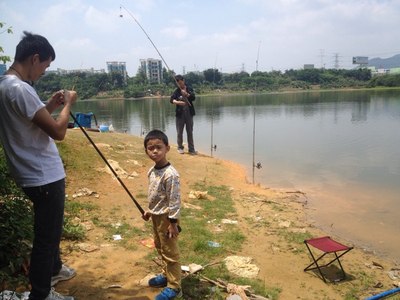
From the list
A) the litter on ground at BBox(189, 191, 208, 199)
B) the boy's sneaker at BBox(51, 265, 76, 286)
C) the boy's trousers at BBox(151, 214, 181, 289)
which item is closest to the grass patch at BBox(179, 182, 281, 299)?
the litter on ground at BBox(189, 191, 208, 199)

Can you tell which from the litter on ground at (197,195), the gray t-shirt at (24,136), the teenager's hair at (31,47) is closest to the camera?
the gray t-shirt at (24,136)

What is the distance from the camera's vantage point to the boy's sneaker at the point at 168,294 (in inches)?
123

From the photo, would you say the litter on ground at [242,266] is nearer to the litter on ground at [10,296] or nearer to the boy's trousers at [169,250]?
the boy's trousers at [169,250]

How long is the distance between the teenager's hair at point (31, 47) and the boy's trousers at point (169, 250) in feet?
5.28

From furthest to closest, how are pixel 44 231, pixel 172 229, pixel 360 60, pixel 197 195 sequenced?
pixel 360 60 < pixel 197 195 < pixel 172 229 < pixel 44 231

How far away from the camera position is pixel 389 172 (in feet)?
34.8

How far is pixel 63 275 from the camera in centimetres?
344

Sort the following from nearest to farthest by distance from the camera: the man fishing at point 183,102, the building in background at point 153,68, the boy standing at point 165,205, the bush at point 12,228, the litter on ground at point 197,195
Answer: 1. the bush at point 12,228
2. the boy standing at point 165,205
3. the litter on ground at point 197,195
4. the man fishing at point 183,102
5. the building in background at point 153,68

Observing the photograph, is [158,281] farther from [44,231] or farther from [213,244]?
[213,244]

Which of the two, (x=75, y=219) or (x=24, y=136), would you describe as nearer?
(x=24, y=136)

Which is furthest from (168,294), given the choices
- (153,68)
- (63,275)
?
(153,68)

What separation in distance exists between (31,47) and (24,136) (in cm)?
61

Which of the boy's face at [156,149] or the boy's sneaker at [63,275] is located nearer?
the boy's face at [156,149]

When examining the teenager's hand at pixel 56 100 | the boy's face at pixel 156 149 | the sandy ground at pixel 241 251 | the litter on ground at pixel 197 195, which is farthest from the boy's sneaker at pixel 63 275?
the litter on ground at pixel 197 195
